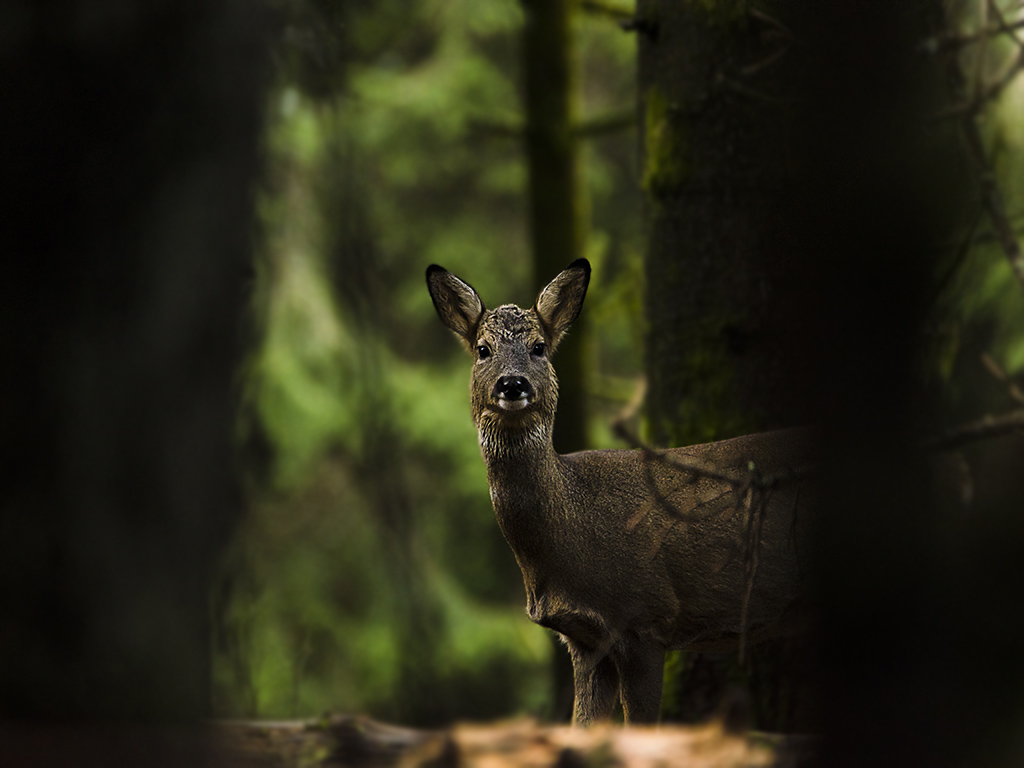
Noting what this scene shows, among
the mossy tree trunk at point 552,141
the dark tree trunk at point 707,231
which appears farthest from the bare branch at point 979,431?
the mossy tree trunk at point 552,141

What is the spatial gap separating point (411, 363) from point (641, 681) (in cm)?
1334

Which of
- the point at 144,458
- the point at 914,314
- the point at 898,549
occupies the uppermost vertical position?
the point at 914,314

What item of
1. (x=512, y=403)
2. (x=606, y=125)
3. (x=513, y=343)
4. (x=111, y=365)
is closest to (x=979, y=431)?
(x=512, y=403)

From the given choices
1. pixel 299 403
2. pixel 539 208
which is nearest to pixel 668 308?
pixel 539 208

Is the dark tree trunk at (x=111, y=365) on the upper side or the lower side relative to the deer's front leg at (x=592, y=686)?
upper

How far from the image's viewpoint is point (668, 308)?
5898mm

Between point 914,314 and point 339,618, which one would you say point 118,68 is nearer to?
point 914,314

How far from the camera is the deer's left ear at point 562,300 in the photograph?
427 centimetres

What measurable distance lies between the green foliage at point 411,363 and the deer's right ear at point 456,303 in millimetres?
5063

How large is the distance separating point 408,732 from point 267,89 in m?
1.71

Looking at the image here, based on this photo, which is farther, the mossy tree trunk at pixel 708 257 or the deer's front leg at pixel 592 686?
the mossy tree trunk at pixel 708 257

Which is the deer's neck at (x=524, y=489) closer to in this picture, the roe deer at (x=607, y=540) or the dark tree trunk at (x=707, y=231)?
the roe deer at (x=607, y=540)

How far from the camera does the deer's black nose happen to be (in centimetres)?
407

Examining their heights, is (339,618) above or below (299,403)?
below
